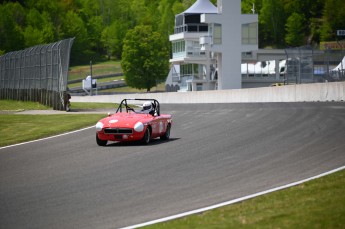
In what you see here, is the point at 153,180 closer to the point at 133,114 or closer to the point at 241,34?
the point at 133,114

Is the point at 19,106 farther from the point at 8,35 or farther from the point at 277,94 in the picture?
the point at 8,35

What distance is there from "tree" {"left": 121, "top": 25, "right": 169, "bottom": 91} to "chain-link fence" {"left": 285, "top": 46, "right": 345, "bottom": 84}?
77.8 meters

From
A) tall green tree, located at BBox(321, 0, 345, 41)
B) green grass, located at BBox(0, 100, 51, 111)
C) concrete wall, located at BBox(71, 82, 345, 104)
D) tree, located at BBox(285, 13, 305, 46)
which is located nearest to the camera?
concrete wall, located at BBox(71, 82, 345, 104)

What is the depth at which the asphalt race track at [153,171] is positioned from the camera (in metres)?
12.3

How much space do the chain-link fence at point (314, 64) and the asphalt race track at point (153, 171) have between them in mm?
26152

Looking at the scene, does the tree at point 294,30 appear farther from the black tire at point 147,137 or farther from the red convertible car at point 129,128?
the black tire at point 147,137

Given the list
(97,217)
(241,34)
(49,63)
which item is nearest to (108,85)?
(241,34)

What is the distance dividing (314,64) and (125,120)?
1241 inches

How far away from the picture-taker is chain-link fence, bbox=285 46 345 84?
5066 centimetres

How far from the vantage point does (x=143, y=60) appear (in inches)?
5212

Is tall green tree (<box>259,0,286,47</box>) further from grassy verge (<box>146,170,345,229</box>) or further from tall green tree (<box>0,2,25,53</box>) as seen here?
grassy verge (<box>146,170,345,229</box>)

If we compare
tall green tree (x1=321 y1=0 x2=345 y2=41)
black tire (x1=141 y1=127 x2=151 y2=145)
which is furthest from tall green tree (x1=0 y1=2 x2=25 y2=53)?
black tire (x1=141 y1=127 x2=151 y2=145)

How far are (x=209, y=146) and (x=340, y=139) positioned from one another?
9.12 feet

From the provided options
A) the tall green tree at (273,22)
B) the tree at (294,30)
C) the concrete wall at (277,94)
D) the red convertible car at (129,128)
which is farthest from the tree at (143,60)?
the red convertible car at (129,128)
